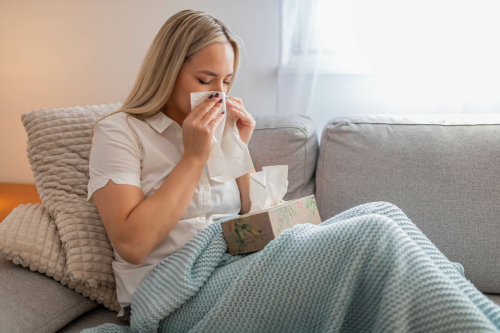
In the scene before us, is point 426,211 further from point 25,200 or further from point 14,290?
point 25,200

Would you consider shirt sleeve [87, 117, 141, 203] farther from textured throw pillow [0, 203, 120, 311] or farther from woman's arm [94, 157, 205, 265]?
textured throw pillow [0, 203, 120, 311]

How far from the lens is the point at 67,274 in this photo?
4.01 ft

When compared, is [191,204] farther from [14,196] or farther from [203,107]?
[14,196]

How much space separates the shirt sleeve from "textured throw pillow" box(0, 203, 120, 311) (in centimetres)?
17

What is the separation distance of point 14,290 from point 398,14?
1576mm

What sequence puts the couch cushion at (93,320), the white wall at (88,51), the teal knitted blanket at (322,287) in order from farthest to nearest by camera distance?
the white wall at (88,51) < the couch cushion at (93,320) < the teal knitted blanket at (322,287)

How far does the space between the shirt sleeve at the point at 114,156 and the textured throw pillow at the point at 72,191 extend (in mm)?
109

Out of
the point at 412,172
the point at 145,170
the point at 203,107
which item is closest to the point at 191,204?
the point at 145,170

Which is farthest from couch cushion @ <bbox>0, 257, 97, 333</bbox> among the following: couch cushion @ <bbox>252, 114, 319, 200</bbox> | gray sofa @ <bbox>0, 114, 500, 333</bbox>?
couch cushion @ <bbox>252, 114, 319, 200</bbox>

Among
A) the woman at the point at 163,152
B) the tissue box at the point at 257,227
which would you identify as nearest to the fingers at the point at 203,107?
the woman at the point at 163,152

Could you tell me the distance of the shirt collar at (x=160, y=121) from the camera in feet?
4.19

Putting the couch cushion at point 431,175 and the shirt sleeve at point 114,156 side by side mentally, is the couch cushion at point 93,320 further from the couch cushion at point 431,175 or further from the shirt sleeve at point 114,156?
the couch cushion at point 431,175

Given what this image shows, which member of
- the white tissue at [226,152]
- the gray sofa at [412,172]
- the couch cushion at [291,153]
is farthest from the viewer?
the couch cushion at [291,153]

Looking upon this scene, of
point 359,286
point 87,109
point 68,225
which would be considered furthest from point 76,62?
point 359,286
